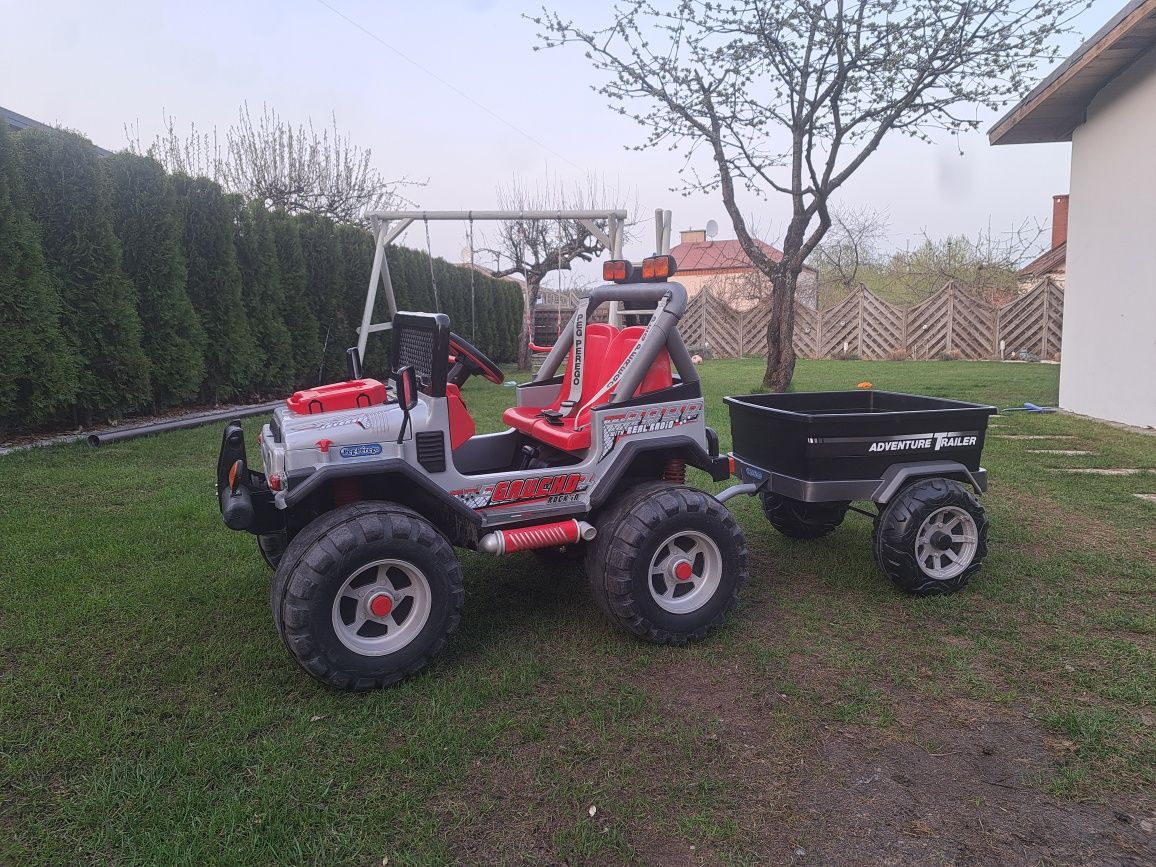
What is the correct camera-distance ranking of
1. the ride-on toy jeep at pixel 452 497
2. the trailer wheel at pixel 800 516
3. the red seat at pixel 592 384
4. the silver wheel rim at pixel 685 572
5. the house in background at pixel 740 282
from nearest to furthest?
the ride-on toy jeep at pixel 452 497
the silver wheel rim at pixel 685 572
the red seat at pixel 592 384
the trailer wheel at pixel 800 516
the house in background at pixel 740 282

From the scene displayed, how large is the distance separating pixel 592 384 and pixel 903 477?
5.57 ft

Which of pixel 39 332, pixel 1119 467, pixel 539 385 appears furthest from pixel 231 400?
pixel 1119 467

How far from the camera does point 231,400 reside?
10.9 m

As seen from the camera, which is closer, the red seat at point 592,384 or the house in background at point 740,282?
the red seat at point 592,384

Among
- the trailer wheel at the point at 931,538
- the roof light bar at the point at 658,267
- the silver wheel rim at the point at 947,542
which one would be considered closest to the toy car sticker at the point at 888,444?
the trailer wheel at the point at 931,538

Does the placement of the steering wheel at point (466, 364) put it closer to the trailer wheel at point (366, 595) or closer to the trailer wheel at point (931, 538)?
the trailer wheel at point (366, 595)

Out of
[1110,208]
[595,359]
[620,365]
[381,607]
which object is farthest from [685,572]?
[1110,208]

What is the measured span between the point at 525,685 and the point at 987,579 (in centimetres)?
273

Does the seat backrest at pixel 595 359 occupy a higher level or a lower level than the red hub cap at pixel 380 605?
higher

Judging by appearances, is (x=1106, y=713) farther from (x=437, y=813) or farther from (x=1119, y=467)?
(x=1119, y=467)

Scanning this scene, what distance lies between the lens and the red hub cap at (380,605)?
3.03 meters

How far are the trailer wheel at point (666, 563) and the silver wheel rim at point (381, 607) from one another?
810 millimetres

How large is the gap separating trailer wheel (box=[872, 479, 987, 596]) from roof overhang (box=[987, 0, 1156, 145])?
264 inches

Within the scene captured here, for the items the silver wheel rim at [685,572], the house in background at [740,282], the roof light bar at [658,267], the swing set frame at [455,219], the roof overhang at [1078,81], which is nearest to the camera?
the silver wheel rim at [685,572]
